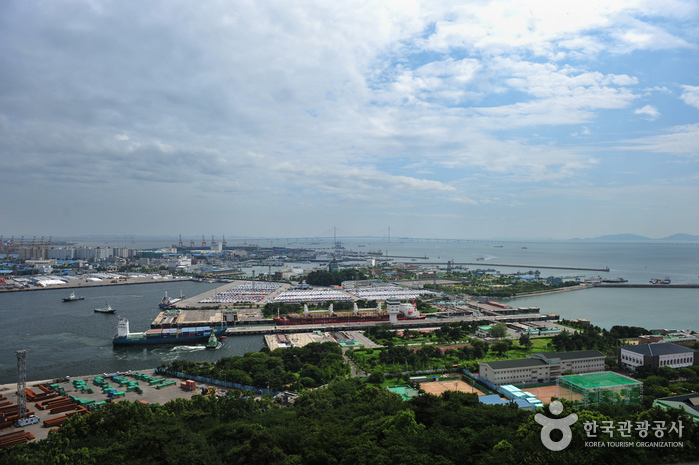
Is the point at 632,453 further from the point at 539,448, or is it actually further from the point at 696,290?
the point at 696,290

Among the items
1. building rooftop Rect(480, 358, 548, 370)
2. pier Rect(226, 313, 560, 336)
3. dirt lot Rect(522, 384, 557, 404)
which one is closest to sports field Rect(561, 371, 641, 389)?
dirt lot Rect(522, 384, 557, 404)

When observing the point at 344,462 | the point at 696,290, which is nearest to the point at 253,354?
the point at 344,462

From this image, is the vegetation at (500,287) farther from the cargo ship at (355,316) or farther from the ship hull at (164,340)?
the ship hull at (164,340)

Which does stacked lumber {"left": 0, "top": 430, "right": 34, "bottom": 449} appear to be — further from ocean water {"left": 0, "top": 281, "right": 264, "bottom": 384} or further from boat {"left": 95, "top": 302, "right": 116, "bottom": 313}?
boat {"left": 95, "top": 302, "right": 116, "bottom": 313}

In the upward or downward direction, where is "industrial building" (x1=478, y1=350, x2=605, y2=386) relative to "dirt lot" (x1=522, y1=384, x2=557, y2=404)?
upward

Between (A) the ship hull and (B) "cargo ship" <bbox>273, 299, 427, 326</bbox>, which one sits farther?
(B) "cargo ship" <bbox>273, 299, 427, 326</bbox>

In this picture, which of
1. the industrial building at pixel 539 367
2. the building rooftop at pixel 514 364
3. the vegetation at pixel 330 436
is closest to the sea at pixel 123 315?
the vegetation at pixel 330 436

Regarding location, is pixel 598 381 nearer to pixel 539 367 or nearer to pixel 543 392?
pixel 543 392
